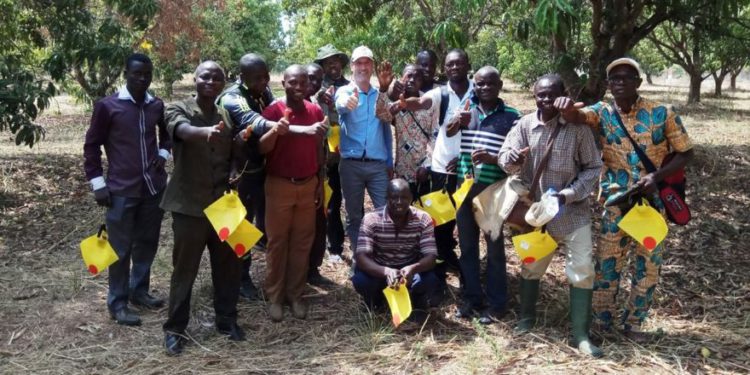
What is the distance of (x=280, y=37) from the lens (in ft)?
156

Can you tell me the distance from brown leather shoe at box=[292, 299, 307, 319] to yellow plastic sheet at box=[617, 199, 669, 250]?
6.95ft

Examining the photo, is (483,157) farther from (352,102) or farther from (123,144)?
(123,144)

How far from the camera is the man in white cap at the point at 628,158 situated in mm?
3611

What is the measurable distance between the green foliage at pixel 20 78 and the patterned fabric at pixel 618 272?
5316 mm

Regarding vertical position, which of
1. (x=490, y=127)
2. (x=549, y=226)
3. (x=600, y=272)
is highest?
(x=490, y=127)

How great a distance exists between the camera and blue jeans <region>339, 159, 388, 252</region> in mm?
4664

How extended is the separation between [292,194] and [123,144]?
117cm

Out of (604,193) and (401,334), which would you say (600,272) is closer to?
(604,193)

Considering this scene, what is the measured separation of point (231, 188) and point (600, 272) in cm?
232

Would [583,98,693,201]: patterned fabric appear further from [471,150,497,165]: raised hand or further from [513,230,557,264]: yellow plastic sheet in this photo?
[471,150,497,165]: raised hand

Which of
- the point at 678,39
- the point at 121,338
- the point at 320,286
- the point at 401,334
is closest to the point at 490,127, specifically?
the point at 401,334

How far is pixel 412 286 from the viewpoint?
420 centimetres

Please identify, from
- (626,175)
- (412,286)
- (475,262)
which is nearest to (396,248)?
(412,286)

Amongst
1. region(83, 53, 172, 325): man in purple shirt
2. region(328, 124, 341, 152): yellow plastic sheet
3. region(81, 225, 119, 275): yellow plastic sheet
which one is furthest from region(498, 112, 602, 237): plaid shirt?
region(81, 225, 119, 275): yellow plastic sheet
